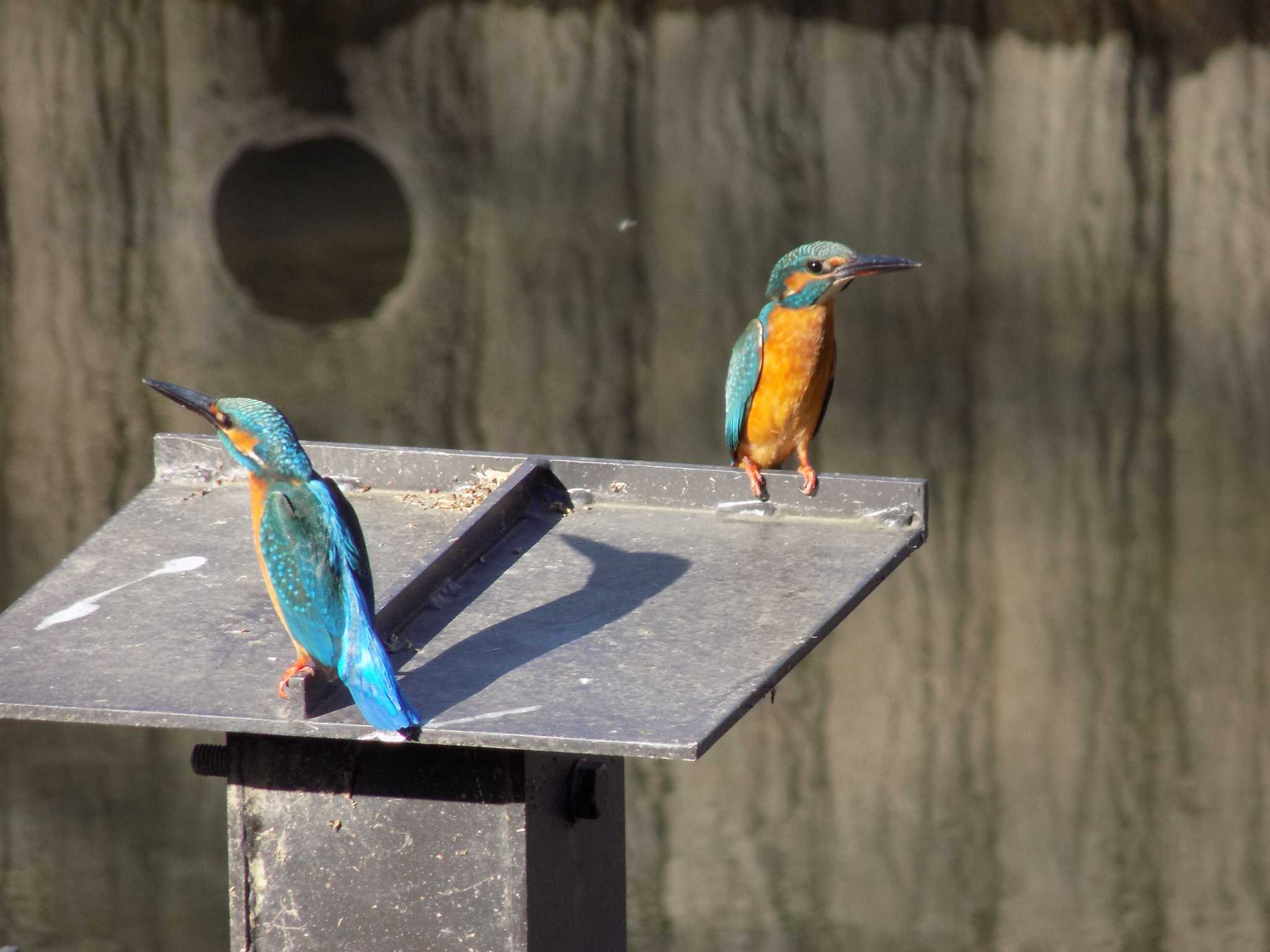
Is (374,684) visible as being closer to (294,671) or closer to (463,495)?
(294,671)

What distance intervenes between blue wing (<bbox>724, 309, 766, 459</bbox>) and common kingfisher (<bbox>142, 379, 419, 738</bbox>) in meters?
1.12

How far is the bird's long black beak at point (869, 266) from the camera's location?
280 cm

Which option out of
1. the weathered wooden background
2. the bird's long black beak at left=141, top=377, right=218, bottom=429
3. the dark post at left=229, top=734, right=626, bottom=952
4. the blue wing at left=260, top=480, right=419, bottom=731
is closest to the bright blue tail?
the blue wing at left=260, top=480, right=419, bottom=731

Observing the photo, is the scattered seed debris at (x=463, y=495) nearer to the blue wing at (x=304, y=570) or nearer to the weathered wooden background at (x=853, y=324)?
the blue wing at (x=304, y=570)

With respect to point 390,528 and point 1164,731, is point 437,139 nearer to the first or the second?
point 390,528

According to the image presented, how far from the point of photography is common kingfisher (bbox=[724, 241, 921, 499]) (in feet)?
10.2

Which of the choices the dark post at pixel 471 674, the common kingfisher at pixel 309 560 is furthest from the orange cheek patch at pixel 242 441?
the dark post at pixel 471 674

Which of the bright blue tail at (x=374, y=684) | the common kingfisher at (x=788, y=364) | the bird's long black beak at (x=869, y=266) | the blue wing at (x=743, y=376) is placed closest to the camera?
the bright blue tail at (x=374, y=684)

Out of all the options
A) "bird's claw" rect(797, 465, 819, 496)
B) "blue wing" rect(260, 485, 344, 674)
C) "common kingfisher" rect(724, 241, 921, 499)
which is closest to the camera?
"blue wing" rect(260, 485, 344, 674)

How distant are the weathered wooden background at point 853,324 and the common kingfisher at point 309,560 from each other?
1.77m

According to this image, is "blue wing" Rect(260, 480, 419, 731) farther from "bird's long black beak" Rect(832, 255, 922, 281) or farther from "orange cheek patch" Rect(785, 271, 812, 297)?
"orange cheek patch" Rect(785, 271, 812, 297)

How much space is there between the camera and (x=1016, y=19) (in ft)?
12.5

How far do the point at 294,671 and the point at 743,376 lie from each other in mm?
1363

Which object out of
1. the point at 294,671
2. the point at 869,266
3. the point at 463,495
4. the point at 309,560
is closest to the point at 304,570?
the point at 309,560
